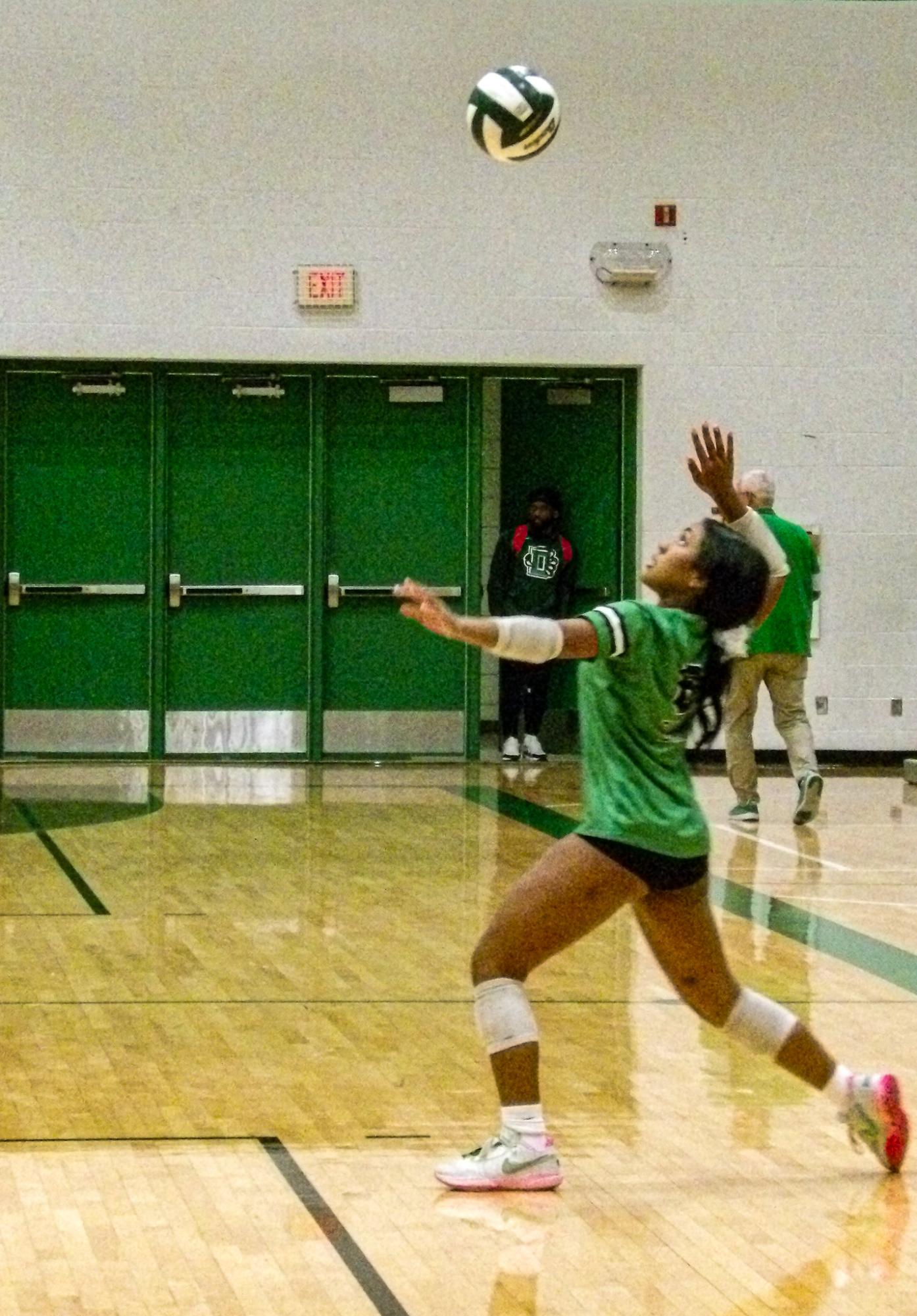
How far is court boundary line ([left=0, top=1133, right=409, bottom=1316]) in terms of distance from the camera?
4.07m

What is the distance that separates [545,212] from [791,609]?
17.0 feet

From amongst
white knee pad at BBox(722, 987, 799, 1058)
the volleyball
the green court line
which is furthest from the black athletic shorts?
the volleyball

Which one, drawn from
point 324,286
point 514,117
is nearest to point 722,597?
point 514,117

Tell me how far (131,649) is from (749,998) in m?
11.8

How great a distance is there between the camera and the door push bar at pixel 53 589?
639 inches

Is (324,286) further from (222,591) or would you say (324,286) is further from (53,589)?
(53,589)

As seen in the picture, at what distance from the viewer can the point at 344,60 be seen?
626 inches

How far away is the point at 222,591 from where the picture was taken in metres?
16.4

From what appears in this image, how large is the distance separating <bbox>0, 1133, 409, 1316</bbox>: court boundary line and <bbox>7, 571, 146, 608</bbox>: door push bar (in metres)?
11.3

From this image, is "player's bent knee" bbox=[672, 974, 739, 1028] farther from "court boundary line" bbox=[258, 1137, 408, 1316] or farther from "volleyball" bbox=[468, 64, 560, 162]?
"volleyball" bbox=[468, 64, 560, 162]

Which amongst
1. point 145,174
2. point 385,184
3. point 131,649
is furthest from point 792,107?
point 131,649

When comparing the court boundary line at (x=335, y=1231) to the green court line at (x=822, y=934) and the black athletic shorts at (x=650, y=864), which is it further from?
the green court line at (x=822, y=934)

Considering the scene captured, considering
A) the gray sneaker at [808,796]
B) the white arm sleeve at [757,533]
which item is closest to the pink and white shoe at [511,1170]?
the white arm sleeve at [757,533]

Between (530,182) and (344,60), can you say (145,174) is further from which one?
(530,182)
